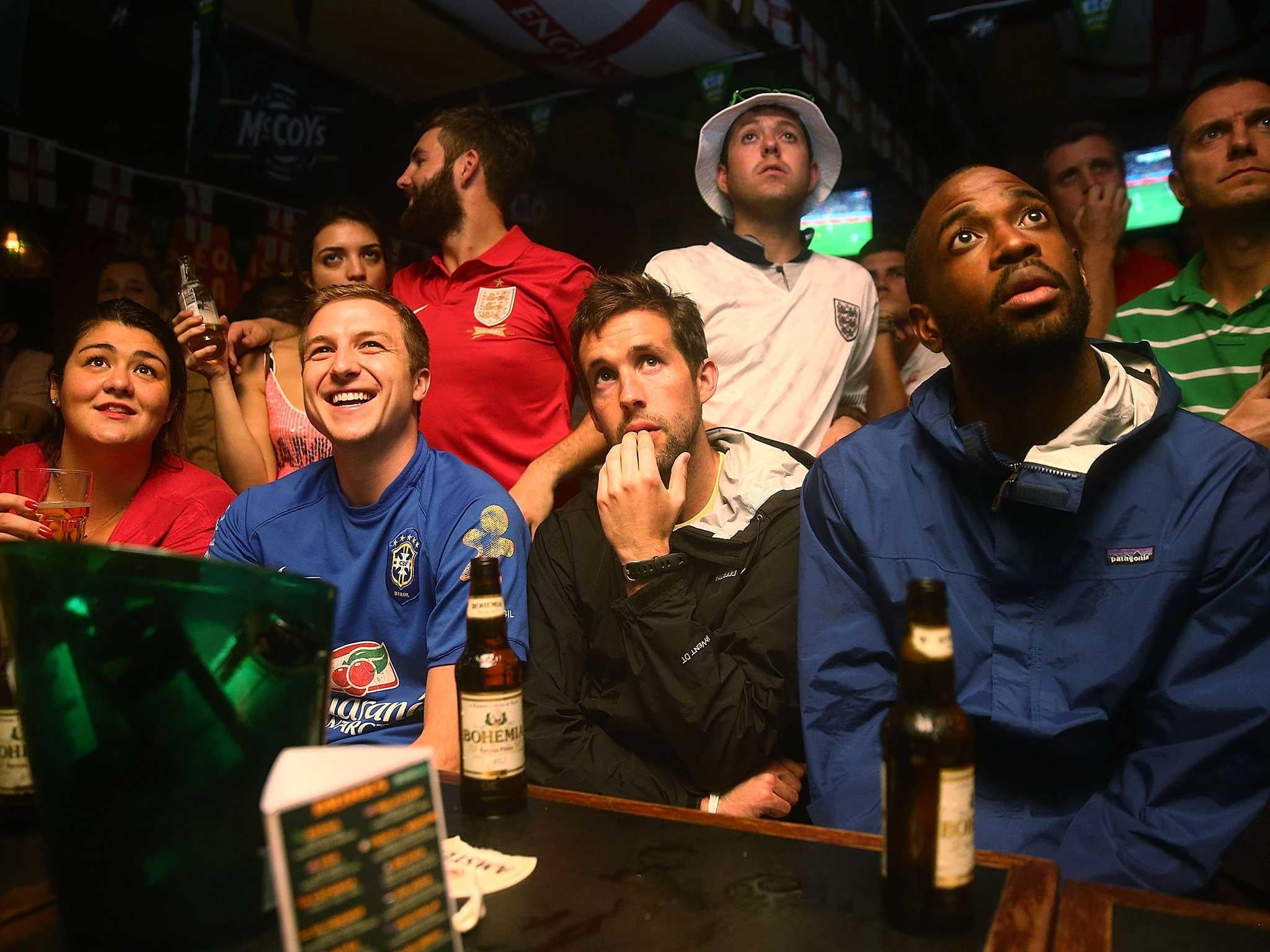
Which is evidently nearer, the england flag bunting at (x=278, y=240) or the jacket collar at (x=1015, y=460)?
the jacket collar at (x=1015, y=460)

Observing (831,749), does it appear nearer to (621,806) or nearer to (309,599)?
(621,806)

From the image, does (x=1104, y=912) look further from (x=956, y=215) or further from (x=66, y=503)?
(x=66, y=503)

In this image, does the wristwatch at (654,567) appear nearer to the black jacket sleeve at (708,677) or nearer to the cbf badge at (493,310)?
the black jacket sleeve at (708,677)

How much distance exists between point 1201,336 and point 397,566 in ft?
6.65

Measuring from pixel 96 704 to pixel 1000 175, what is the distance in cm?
168

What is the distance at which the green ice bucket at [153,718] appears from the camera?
28.6 inches

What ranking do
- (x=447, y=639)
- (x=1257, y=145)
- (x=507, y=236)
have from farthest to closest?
(x=507, y=236) → (x=1257, y=145) → (x=447, y=639)

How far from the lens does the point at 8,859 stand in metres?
1.00

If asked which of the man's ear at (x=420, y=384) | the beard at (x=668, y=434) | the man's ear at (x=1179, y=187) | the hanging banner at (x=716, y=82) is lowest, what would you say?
the beard at (x=668, y=434)

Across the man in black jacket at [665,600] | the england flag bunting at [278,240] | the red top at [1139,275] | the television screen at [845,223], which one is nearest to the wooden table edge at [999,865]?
the man in black jacket at [665,600]

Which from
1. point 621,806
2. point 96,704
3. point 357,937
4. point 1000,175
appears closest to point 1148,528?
point 1000,175

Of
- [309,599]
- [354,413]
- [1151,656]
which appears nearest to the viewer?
[309,599]

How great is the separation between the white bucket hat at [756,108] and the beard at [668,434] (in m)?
1.18

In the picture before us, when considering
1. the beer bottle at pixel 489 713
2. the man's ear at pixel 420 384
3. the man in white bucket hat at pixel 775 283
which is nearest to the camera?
the beer bottle at pixel 489 713
